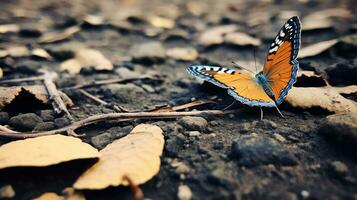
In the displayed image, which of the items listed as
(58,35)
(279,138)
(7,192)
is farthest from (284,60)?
(58,35)

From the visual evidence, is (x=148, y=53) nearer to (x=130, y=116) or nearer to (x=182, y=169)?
(x=130, y=116)

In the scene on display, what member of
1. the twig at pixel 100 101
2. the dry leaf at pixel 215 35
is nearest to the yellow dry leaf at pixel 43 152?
the twig at pixel 100 101

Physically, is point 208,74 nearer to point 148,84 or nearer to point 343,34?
point 148,84

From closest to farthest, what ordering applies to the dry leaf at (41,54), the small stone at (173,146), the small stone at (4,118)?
1. the small stone at (173,146)
2. the small stone at (4,118)
3. the dry leaf at (41,54)

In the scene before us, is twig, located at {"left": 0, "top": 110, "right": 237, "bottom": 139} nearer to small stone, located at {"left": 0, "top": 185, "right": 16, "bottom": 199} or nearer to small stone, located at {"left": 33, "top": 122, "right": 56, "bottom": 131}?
small stone, located at {"left": 33, "top": 122, "right": 56, "bottom": 131}

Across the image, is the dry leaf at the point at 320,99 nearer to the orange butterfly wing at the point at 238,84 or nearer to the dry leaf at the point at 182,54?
the orange butterfly wing at the point at 238,84
